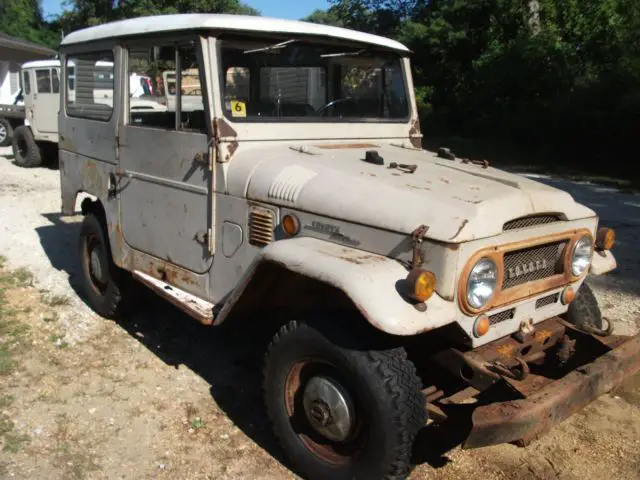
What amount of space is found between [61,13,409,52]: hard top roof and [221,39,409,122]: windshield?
83mm

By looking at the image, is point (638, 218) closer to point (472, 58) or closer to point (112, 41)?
point (112, 41)

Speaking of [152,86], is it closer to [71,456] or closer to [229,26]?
[229,26]

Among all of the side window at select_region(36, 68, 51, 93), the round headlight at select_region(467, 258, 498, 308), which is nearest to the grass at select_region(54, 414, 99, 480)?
the round headlight at select_region(467, 258, 498, 308)

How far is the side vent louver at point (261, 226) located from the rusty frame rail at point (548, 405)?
4.68 feet

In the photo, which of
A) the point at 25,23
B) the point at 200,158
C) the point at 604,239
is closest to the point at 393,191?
the point at 200,158

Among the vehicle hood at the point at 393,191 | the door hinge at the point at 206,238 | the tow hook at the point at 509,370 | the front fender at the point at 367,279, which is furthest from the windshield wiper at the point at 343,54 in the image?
the tow hook at the point at 509,370

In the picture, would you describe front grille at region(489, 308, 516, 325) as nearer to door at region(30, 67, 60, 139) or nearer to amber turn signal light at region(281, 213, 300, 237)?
amber turn signal light at region(281, 213, 300, 237)

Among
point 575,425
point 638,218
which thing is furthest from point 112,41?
point 638,218

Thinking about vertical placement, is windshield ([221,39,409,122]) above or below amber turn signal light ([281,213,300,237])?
above

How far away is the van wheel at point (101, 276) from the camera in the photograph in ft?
16.2

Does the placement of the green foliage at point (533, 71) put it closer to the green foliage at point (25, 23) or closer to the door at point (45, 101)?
the door at point (45, 101)

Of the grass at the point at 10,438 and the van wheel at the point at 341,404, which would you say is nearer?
the van wheel at the point at 341,404

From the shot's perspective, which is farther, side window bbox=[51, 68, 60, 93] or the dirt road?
side window bbox=[51, 68, 60, 93]

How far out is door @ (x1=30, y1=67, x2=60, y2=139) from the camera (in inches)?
527
